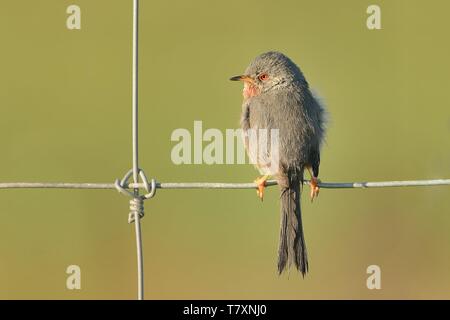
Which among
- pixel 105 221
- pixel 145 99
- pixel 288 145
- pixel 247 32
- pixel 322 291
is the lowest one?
pixel 322 291

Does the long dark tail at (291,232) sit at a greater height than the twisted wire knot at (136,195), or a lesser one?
lesser

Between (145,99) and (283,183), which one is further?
(145,99)

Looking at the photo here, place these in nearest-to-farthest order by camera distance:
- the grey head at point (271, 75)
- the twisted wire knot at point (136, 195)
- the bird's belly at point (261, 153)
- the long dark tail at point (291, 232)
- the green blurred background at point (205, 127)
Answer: the twisted wire knot at point (136, 195), the long dark tail at point (291, 232), the bird's belly at point (261, 153), the grey head at point (271, 75), the green blurred background at point (205, 127)

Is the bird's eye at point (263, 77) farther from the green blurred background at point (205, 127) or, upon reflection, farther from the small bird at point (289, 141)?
the green blurred background at point (205, 127)

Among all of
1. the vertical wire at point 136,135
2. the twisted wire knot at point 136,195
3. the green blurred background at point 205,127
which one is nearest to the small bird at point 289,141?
the twisted wire knot at point 136,195

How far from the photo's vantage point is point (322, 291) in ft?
25.8

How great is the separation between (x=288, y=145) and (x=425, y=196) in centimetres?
366

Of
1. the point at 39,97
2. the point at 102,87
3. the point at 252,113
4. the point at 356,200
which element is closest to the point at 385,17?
the point at 356,200

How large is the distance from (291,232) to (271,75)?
4.35 feet

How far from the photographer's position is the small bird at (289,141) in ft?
16.8

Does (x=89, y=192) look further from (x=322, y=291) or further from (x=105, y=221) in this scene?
(x=322, y=291)

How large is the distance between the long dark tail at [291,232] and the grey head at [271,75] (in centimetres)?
89

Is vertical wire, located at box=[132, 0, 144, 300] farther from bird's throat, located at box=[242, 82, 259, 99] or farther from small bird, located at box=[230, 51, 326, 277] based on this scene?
bird's throat, located at box=[242, 82, 259, 99]

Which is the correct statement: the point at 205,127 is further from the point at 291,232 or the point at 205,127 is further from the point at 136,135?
the point at 136,135
